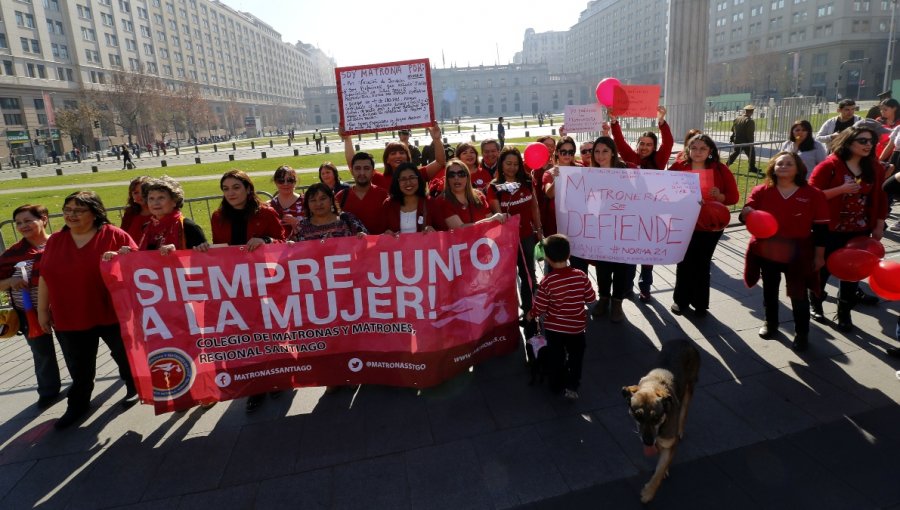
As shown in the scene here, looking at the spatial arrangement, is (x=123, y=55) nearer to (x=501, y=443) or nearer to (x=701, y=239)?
(x=701, y=239)

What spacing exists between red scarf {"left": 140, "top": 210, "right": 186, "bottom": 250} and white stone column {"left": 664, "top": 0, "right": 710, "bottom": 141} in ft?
68.1

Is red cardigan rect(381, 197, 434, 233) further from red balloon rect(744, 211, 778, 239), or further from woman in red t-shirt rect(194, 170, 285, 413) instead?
red balloon rect(744, 211, 778, 239)

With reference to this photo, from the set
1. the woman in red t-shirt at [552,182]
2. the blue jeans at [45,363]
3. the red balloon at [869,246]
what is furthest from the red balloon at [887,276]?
the blue jeans at [45,363]

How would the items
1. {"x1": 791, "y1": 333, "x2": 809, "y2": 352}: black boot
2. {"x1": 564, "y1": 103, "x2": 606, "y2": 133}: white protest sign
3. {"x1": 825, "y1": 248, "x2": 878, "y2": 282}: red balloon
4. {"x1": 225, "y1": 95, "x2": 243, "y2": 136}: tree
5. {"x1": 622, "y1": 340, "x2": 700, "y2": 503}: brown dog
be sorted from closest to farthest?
{"x1": 622, "y1": 340, "x2": 700, "y2": 503}: brown dog, {"x1": 825, "y1": 248, "x2": 878, "y2": 282}: red balloon, {"x1": 791, "y1": 333, "x2": 809, "y2": 352}: black boot, {"x1": 564, "y1": 103, "x2": 606, "y2": 133}: white protest sign, {"x1": 225, "y1": 95, "x2": 243, "y2": 136}: tree

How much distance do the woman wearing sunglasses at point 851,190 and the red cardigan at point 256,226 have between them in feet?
17.0

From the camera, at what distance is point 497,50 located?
174 m

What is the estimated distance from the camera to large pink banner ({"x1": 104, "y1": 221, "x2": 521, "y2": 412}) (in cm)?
409

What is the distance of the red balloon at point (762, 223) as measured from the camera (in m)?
4.55

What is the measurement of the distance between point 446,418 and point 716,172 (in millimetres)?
3897

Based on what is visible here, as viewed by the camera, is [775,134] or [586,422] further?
[775,134]

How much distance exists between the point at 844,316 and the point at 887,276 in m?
1.30

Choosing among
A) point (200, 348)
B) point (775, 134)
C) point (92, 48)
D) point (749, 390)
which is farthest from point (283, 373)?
point (92, 48)

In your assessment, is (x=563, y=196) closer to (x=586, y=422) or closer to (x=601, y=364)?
(x=601, y=364)

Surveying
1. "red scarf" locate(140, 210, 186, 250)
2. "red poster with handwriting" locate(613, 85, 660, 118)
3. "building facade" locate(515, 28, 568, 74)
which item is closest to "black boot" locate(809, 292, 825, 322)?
"red poster with handwriting" locate(613, 85, 660, 118)
